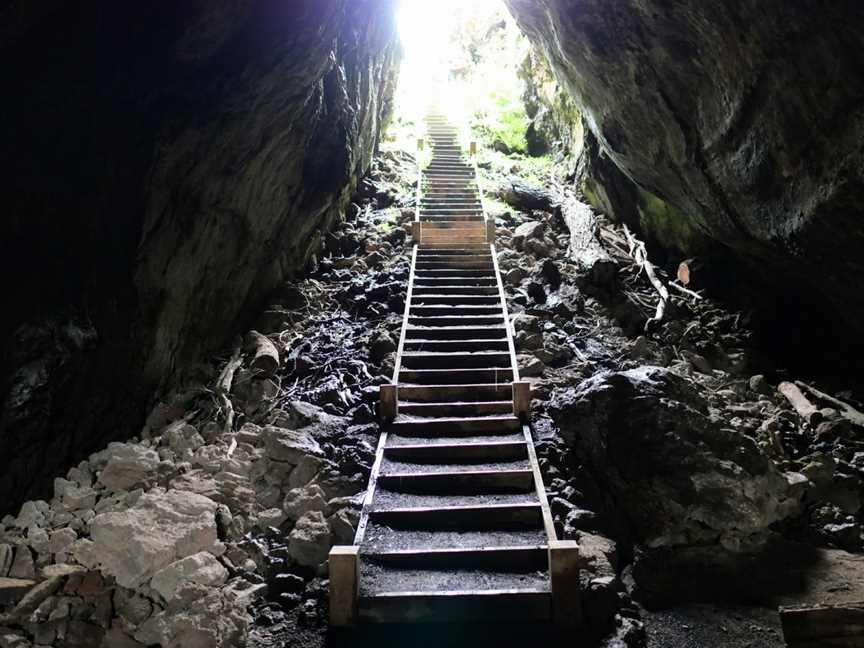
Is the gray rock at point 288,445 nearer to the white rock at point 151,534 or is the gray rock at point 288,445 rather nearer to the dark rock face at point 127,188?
the white rock at point 151,534

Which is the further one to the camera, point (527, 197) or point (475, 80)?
point (475, 80)

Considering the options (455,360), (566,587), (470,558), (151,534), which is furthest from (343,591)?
(455,360)

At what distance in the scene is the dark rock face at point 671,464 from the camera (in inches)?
199

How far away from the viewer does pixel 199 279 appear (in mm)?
7812

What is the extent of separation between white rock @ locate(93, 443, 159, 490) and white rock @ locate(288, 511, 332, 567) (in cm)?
170

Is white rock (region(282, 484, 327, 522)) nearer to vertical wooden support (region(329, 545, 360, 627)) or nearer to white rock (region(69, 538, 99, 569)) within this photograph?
vertical wooden support (region(329, 545, 360, 627))

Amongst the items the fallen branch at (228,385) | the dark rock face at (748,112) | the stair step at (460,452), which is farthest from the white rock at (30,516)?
the dark rock face at (748,112)

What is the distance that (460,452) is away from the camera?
20.9 feet

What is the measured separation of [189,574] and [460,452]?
314 cm

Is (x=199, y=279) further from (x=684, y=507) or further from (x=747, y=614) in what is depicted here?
(x=747, y=614)

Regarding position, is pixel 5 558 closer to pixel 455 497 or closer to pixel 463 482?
pixel 455 497

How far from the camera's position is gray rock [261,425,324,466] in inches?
232

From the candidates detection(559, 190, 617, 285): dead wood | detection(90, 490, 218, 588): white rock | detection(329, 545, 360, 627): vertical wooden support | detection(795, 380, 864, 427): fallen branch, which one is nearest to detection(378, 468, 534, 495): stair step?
detection(329, 545, 360, 627): vertical wooden support

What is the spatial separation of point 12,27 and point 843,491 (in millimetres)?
9261
